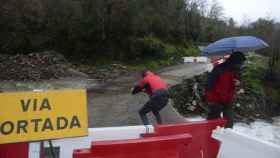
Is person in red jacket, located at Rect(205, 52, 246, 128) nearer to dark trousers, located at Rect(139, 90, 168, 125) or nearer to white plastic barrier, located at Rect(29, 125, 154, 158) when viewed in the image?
white plastic barrier, located at Rect(29, 125, 154, 158)

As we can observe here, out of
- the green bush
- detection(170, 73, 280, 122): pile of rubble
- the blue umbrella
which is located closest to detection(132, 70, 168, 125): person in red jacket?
A: the blue umbrella

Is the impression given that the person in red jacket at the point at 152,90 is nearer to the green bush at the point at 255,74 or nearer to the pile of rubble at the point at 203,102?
the pile of rubble at the point at 203,102

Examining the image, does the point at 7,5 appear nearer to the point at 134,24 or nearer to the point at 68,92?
the point at 134,24

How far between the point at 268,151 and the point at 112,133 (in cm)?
156

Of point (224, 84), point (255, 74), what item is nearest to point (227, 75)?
point (224, 84)

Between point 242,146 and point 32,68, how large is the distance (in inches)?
674

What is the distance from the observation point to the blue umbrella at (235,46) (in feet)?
16.5

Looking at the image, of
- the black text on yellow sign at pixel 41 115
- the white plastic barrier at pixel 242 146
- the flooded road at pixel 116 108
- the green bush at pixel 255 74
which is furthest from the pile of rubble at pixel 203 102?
the black text on yellow sign at pixel 41 115

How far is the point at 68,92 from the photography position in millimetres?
2559

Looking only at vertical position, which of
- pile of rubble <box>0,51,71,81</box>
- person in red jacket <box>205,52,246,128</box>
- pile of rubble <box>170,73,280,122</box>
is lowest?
pile of rubble <box>170,73,280,122</box>

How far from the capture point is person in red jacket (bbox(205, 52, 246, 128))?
5008 millimetres

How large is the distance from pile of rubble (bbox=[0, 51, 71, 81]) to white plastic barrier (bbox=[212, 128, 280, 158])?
50.8 feet

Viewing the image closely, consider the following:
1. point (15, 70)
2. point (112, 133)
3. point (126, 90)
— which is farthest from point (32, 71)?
point (112, 133)

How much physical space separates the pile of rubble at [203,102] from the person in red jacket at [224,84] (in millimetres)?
8999
